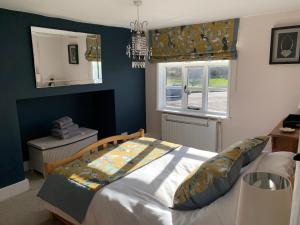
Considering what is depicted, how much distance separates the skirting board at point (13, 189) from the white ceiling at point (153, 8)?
2066mm

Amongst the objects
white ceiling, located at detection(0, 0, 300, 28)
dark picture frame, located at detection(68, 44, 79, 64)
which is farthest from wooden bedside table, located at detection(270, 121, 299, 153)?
dark picture frame, located at detection(68, 44, 79, 64)

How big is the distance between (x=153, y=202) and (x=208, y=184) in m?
0.46

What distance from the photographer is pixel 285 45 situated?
121 inches

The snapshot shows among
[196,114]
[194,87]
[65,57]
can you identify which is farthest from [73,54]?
[196,114]

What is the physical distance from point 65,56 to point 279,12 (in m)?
2.93

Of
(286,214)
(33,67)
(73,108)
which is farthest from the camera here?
(73,108)

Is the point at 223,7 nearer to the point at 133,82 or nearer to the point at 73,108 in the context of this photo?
the point at 133,82

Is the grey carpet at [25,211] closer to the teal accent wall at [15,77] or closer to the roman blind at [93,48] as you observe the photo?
the teal accent wall at [15,77]

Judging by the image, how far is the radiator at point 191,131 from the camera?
3816mm

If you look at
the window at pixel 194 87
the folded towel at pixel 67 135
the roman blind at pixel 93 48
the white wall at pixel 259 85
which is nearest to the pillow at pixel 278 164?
the white wall at pixel 259 85

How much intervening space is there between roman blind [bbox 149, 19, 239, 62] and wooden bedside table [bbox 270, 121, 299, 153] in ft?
4.89

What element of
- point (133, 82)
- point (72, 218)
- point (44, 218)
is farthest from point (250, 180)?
point (133, 82)

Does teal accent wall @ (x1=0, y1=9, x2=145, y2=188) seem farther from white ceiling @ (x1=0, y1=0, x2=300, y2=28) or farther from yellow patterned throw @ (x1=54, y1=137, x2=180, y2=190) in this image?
yellow patterned throw @ (x1=54, y1=137, x2=180, y2=190)

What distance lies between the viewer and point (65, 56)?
3492 mm
